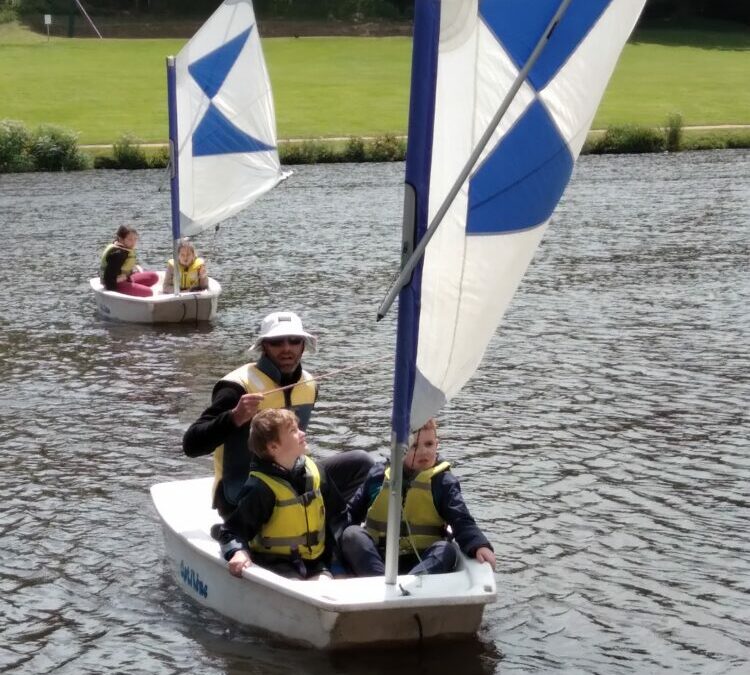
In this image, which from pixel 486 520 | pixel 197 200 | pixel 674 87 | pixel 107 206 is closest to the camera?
pixel 486 520

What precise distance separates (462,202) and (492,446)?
6904 millimetres

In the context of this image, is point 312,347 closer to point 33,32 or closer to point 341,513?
point 341,513

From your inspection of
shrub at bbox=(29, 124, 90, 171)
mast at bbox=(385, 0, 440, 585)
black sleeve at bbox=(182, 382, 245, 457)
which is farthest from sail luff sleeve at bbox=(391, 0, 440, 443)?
shrub at bbox=(29, 124, 90, 171)

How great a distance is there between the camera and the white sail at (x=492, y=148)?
7250 mm

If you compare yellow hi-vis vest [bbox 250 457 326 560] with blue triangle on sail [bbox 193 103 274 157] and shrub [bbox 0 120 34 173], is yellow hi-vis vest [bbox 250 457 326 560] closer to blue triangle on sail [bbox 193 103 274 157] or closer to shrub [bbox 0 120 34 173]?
blue triangle on sail [bbox 193 103 274 157]

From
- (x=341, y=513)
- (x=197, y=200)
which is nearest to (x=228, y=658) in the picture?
(x=341, y=513)

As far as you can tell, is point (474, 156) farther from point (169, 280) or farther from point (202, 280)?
point (169, 280)

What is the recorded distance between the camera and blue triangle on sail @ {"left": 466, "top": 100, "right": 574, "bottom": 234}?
752cm

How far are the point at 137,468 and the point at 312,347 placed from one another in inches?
183

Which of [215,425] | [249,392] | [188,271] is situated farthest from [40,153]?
[215,425]

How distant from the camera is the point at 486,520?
11852mm

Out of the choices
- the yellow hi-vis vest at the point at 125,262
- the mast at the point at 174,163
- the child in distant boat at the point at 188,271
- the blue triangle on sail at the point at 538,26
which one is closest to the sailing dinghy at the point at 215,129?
the mast at the point at 174,163

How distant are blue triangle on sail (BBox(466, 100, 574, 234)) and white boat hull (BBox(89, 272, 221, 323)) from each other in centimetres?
1400

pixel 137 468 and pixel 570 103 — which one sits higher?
pixel 570 103
